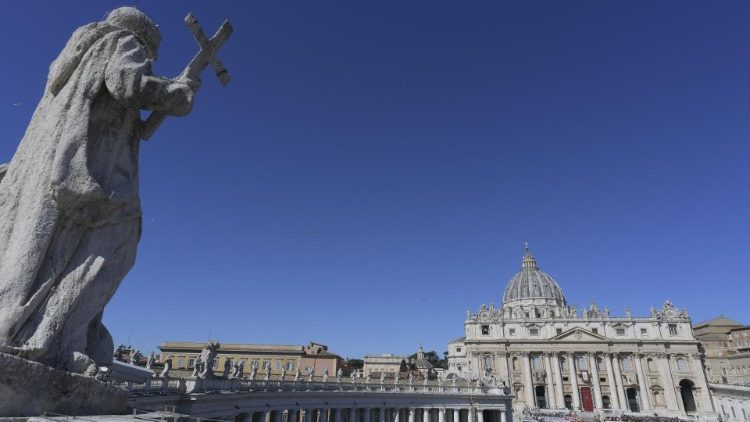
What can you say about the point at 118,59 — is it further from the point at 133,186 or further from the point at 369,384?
the point at 369,384

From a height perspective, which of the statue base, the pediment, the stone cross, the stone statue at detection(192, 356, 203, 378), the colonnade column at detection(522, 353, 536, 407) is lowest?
the statue base

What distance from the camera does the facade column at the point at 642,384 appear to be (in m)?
75.3

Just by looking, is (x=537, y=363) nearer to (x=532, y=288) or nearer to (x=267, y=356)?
(x=532, y=288)

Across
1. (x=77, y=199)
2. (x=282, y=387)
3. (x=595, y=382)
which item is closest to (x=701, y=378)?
(x=595, y=382)

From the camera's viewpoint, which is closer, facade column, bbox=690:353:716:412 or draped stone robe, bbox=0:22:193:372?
draped stone robe, bbox=0:22:193:372

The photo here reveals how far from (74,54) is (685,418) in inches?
3475

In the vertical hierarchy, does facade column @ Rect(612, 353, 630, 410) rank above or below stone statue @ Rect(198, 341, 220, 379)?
above

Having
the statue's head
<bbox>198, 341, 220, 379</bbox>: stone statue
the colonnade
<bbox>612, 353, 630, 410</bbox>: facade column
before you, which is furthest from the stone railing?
<bbox>612, 353, 630, 410</bbox>: facade column

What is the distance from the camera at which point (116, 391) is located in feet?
18.4

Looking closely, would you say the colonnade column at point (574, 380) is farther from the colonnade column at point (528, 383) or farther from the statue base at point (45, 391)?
the statue base at point (45, 391)

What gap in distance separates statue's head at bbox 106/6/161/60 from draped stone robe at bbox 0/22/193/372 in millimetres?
305

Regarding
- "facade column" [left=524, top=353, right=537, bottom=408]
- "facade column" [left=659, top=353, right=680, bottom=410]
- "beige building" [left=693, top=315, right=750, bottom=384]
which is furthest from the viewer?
"beige building" [left=693, top=315, right=750, bottom=384]

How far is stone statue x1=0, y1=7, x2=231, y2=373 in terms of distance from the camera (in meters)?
5.22

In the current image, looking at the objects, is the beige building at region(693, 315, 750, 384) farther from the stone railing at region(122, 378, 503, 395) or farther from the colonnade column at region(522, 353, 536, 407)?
the stone railing at region(122, 378, 503, 395)
